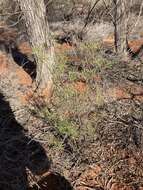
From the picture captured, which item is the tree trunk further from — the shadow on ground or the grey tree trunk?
the grey tree trunk

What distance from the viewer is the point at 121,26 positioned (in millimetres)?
9172

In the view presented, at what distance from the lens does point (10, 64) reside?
30.6 feet

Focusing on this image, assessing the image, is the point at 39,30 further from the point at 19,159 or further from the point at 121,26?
the point at 19,159

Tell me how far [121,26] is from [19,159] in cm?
413

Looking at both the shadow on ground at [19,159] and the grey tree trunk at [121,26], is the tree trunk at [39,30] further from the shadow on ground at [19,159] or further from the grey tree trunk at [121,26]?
the grey tree trunk at [121,26]

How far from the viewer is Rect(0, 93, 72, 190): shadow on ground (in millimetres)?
6086

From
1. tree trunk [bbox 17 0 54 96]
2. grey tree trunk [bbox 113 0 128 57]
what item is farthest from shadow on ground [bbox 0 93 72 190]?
grey tree trunk [bbox 113 0 128 57]

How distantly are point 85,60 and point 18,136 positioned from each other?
209 cm

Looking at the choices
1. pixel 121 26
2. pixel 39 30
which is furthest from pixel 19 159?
pixel 121 26

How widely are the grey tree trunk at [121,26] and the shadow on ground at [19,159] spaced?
3.20m

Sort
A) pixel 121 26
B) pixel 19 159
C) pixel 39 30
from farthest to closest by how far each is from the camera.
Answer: pixel 121 26
pixel 39 30
pixel 19 159

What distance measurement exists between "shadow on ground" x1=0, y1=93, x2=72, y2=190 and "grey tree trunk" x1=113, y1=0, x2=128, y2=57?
3.20 metres

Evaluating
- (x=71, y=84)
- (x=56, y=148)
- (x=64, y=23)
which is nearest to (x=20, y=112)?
(x=56, y=148)

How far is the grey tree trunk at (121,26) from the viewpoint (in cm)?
891
